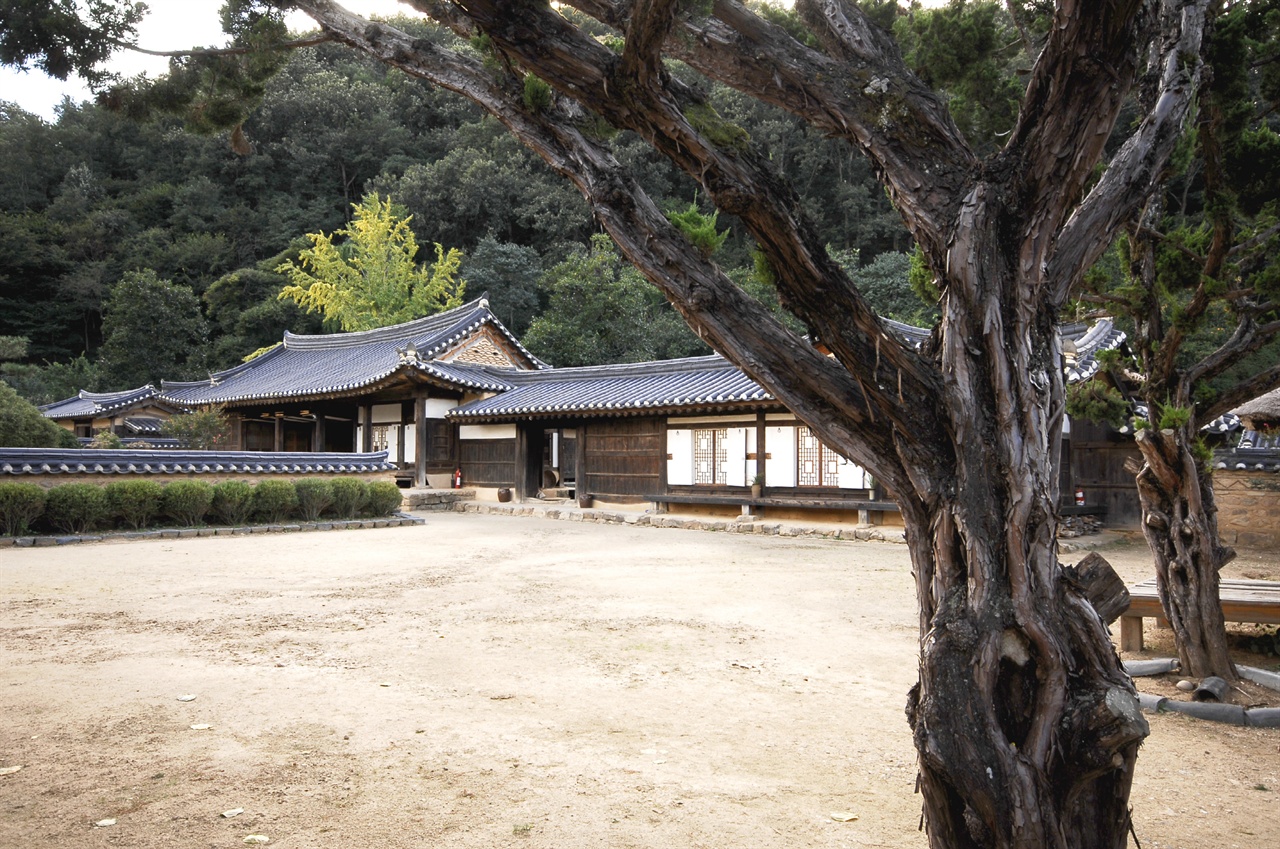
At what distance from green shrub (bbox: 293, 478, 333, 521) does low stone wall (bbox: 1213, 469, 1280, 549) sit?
15842mm

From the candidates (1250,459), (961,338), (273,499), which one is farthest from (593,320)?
(961,338)

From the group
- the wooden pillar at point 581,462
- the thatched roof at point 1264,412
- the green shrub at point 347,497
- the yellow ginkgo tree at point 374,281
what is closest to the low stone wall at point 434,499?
the wooden pillar at point 581,462

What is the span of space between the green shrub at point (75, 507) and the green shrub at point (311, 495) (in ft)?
11.2

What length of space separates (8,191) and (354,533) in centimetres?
4038

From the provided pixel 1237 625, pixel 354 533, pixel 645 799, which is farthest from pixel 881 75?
pixel 354 533

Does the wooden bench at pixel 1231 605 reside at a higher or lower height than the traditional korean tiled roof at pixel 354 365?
lower

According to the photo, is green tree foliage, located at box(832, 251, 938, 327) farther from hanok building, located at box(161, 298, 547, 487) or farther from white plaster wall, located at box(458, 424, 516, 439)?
white plaster wall, located at box(458, 424, 516, 439)

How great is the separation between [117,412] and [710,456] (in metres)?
23.8

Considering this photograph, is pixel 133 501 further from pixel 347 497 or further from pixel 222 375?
pixel 222 375

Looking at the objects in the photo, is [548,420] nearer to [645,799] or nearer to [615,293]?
[615,293]

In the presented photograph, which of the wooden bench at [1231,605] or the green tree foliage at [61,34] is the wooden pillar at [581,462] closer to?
the wooden bench at [1231,605]

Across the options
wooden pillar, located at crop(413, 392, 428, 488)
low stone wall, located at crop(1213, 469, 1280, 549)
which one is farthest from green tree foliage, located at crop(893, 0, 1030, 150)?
wooden pillar, located at crop(413, 392, 428, 488)

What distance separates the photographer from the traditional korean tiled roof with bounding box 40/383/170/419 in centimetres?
2916

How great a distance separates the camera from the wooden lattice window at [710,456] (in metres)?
17.3
